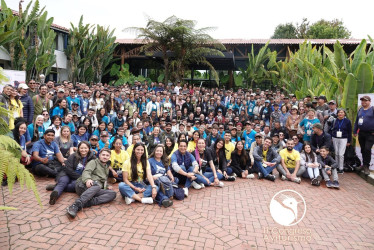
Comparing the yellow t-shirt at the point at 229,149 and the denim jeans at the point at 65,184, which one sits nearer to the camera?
the denim jeans at the point at 65,184

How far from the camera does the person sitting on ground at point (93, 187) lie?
173 inches

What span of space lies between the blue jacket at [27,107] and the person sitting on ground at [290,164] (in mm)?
6735

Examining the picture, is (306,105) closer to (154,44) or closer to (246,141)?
(246,141)

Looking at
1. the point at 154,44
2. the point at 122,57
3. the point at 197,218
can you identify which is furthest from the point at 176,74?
the point at 197,218

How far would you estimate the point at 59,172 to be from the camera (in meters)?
5.50

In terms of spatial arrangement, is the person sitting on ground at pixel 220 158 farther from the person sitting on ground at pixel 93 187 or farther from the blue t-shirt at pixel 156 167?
the person sitting on ground at pixel 93 187

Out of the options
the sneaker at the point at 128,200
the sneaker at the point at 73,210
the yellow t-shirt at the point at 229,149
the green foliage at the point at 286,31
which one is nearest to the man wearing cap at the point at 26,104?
the sneaker at the point at 73,210

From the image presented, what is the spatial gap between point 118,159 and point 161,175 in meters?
1.30

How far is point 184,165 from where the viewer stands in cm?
594

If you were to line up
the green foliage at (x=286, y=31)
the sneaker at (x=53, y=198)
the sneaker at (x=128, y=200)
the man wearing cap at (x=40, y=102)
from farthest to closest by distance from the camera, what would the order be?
the green foliage at (x=286, y=31) → the man wearing cap at (x=40, y=102) → the sneaker at (x=128, y=200) → the sneaker at (x=53, y=198)

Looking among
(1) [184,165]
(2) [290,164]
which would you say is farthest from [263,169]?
(1) [184,165]

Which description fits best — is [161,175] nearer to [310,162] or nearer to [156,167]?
[156,167]

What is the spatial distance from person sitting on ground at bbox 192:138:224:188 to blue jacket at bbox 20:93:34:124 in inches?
175

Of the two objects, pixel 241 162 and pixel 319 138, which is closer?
pixel 241 162
